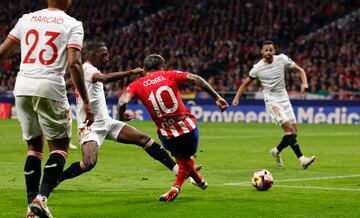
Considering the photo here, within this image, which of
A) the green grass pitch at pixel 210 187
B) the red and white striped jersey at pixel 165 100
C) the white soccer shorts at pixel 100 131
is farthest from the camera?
the white soccer shorts at pixel 100 131

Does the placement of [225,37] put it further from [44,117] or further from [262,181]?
[44,117]

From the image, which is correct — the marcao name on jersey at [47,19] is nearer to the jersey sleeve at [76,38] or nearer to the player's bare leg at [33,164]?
the jersey sleeve at [76,38]

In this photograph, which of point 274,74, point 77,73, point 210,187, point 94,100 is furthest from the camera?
point 274,74

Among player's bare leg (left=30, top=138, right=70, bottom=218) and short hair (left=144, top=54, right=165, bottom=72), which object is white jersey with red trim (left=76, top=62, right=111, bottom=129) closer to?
short hair (left=144, top=54, right=165, bottom=72)

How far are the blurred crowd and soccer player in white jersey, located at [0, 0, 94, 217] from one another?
26.0 meters

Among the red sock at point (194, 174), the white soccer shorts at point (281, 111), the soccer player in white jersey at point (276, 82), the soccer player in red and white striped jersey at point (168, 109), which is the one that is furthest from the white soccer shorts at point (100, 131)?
the white soccer shorts at point (281, 111)

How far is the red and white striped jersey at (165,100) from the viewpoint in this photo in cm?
1020

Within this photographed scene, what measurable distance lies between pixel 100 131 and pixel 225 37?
101 ft

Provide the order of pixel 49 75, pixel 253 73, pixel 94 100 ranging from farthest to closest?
1. pixel 253 73
2. pixel 94 100
3. pixel 49 75

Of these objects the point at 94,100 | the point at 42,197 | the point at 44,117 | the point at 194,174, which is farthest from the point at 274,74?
the point at 42,197

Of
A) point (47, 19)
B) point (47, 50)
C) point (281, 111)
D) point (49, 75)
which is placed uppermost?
point (47, 19)

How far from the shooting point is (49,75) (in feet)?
26.4

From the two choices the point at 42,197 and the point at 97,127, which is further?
the point at 97,127

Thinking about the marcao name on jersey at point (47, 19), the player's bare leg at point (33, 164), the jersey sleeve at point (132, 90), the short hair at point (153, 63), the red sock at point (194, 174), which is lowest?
the red sock at point (194, 174)
